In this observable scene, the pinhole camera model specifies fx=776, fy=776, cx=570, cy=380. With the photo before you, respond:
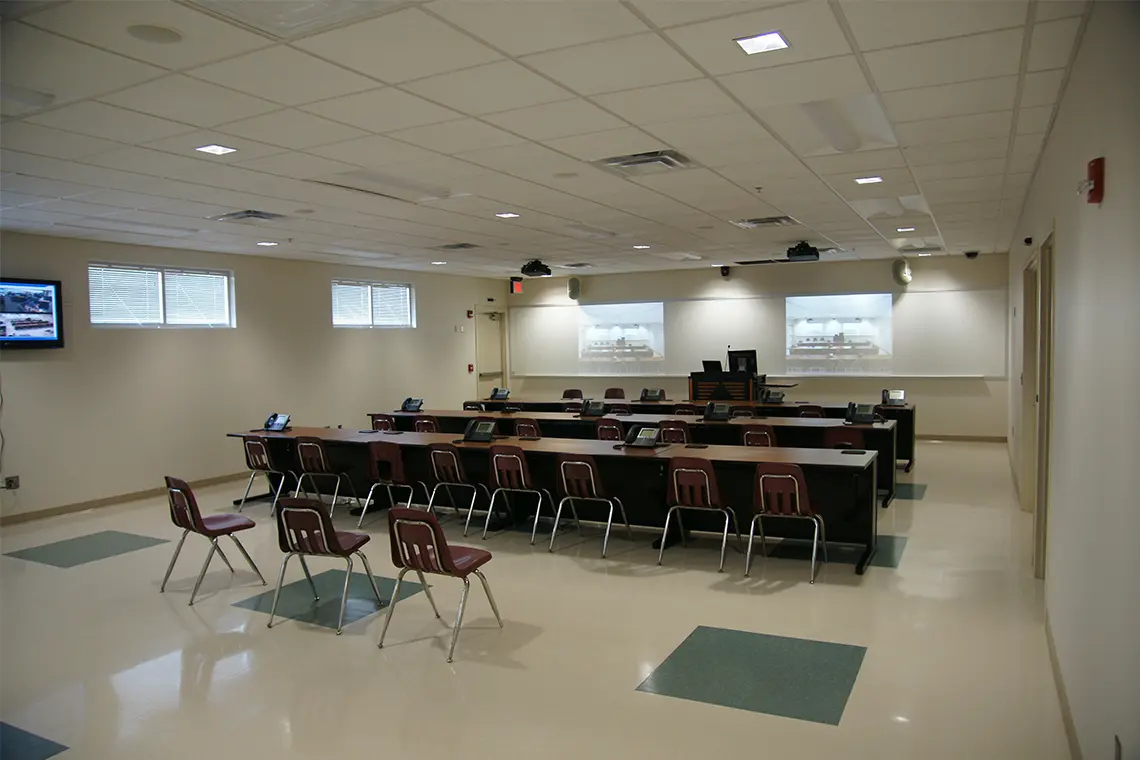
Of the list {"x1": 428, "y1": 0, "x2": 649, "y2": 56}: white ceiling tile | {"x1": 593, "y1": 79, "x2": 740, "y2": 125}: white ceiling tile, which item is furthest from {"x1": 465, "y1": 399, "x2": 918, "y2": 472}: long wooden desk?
{"x1": 428, "y1": 0, "x2": 649, "y2": 56}: white ceiling tile

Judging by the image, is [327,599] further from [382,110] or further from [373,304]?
[373,304]

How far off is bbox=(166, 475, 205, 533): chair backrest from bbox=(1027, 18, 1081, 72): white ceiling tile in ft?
17.4

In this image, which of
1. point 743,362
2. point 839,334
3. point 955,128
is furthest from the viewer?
point 839,334

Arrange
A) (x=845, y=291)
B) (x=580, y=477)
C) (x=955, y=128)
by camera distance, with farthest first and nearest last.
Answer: (x=845, y=291) → (x=580, y=477) → (x=955, y=128)

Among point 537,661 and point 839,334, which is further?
point 839,334

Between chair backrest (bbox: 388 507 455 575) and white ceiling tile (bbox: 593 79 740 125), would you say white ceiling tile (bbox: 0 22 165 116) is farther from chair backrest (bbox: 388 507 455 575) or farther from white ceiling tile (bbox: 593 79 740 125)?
chair backrest (bbox: 388 507 455 575)

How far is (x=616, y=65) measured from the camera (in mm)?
3471

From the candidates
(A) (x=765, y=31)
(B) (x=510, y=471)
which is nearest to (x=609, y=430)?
(B) (x=510, y=471)

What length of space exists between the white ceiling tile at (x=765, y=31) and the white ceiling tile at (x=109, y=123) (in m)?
2.82

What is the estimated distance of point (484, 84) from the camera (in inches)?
145

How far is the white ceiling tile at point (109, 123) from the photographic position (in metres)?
3.95

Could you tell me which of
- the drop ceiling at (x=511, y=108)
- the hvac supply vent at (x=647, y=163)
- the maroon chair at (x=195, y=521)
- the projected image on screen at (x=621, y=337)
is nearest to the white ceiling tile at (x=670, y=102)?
the drop ceiling at (x=511, y=108)

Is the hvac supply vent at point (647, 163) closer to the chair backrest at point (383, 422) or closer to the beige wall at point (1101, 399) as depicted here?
the beige wall at point (1101, 399)

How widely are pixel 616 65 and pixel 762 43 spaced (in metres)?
0.64
